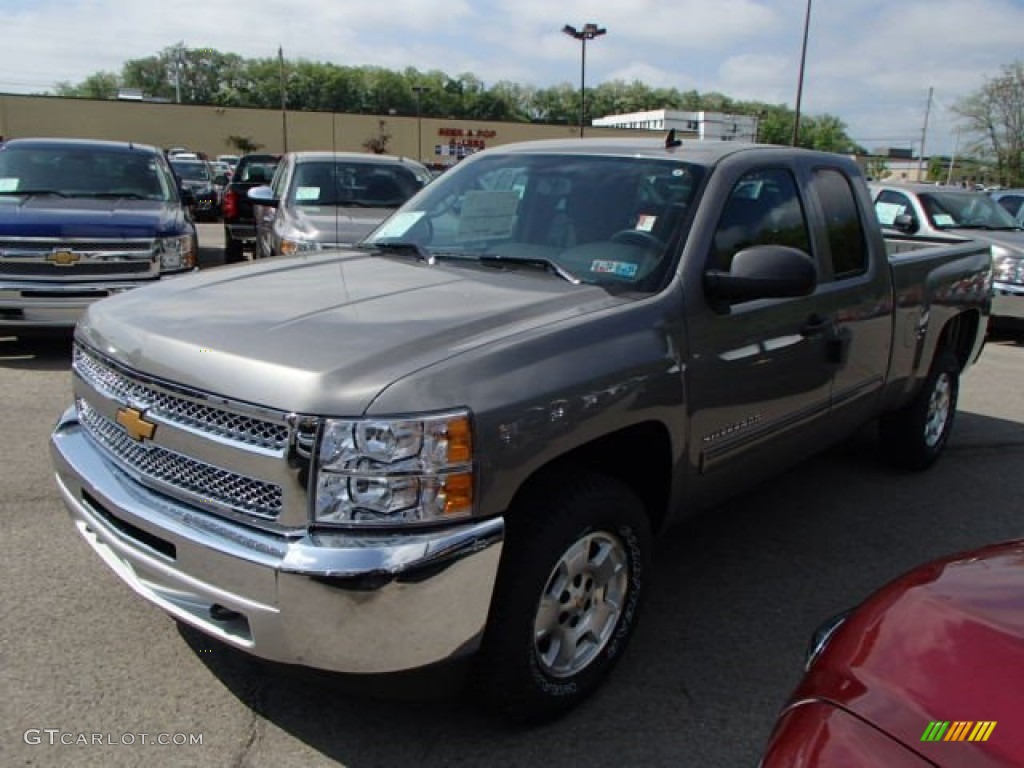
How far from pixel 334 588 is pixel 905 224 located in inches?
422

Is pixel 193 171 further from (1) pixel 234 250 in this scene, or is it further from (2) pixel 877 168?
(2) pixel 877 168

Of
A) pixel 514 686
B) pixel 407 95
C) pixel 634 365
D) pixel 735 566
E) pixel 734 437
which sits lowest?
pixel 735 566

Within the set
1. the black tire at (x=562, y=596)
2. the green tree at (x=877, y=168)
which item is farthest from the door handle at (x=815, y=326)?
the green tree at (x=877, y=168)

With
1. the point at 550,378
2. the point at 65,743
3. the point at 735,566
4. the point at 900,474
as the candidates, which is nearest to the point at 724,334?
the point at 550,378

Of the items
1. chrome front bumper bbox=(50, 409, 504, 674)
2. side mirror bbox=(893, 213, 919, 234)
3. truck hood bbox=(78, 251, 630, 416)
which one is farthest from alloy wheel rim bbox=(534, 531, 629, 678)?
side mirror bbox=(893, 213, 919, 234)

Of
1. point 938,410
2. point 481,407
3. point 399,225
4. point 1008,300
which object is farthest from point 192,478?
point 1008,300

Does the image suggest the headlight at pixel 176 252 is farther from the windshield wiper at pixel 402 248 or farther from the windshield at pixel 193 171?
Result: the windshield at pixel 193 171

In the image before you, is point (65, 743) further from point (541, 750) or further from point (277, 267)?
point (277, 267)

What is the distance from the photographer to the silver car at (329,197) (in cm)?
828

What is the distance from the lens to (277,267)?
3.63m

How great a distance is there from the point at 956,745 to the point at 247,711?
215cm

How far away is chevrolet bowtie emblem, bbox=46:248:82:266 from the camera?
702 centimetres

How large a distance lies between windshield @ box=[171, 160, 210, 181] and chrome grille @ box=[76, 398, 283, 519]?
1087 inches

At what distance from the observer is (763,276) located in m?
3.07
